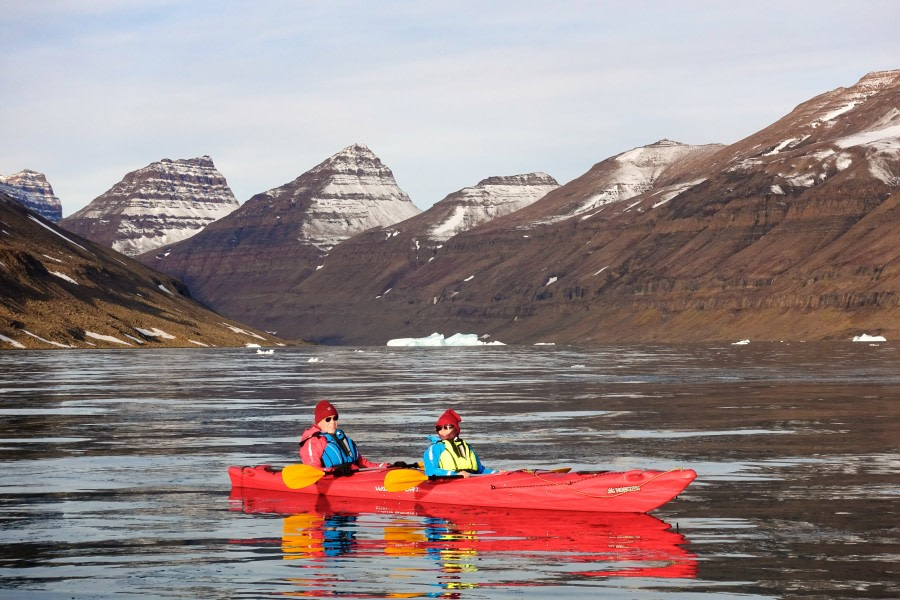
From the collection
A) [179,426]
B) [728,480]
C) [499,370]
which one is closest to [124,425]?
[179,426]

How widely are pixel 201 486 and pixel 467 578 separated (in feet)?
46.1

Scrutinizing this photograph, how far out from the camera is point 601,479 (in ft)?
89.4

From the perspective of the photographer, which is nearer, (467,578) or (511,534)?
(467,578)

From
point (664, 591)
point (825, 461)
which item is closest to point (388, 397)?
point (825, 461)

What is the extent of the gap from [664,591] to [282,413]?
135ft

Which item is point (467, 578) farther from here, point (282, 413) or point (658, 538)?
point (282, 413)

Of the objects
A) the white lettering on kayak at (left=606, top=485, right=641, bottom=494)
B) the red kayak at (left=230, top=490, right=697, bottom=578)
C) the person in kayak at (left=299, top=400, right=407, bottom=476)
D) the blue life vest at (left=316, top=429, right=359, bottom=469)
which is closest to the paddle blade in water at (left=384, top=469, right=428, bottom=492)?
the red kayak at (left=230, top=490, right=697, bottom=578)

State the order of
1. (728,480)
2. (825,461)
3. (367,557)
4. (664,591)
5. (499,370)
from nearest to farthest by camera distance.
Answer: (664,591), (367,557), (728,480), (825,461), (499,370)

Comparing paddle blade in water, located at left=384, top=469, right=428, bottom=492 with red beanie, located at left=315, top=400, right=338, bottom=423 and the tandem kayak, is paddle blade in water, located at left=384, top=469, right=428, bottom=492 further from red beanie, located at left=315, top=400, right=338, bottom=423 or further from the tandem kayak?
red beanie, located at left=315, top=400, right=338, bottom=423

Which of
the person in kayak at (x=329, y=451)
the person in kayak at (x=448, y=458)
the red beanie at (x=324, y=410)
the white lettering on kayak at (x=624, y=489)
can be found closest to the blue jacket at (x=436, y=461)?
the person in kayak at (x=448, y=458)

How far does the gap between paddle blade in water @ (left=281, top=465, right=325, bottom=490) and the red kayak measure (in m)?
0.49

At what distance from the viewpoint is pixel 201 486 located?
33812 mm

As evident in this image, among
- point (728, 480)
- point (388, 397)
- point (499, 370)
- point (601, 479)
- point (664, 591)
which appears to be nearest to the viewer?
point (664, 591)

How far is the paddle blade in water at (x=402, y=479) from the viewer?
96.3 ft
